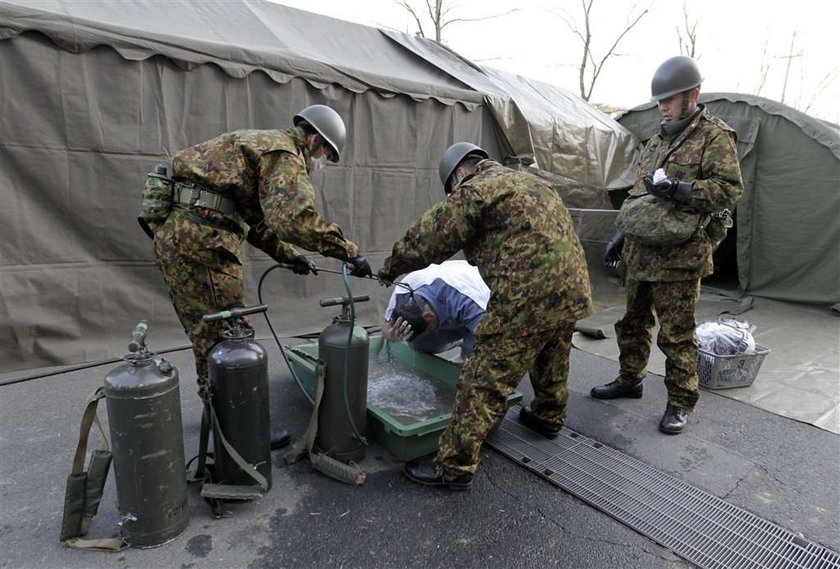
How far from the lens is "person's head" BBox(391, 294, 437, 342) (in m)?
3.01

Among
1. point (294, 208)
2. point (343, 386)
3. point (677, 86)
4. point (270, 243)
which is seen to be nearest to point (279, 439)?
point (343, 386)

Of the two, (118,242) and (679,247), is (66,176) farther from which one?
(679,247)

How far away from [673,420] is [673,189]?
132 centimetres

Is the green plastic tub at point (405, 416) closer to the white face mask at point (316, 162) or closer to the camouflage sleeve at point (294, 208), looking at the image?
the camouflage sleeve at point (294, 208)

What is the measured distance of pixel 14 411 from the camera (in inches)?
120

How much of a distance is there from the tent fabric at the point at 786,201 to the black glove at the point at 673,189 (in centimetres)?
394

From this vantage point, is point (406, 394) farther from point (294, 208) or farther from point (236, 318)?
point (294, 208)

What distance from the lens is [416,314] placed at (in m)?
3.02

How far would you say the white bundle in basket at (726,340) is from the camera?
3.72 m

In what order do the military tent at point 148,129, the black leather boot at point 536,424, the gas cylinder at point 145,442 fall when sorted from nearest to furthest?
the gas cylinder at point 145,442, the black leather boot at point 536,424, the military tent at point 148,129

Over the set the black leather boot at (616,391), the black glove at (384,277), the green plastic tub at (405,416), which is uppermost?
the black glove at (384,277)

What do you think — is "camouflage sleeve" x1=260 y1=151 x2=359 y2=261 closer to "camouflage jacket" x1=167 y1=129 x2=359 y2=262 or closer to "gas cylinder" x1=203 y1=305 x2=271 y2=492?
"camouflage jacket" x1=167 y1=129 x2=359 y2=262

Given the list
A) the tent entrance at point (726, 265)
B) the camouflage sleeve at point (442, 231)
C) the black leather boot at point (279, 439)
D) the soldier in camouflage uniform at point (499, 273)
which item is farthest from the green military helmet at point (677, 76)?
the tent entrance at point (726, 265)

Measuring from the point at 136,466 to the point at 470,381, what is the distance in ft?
4.36
